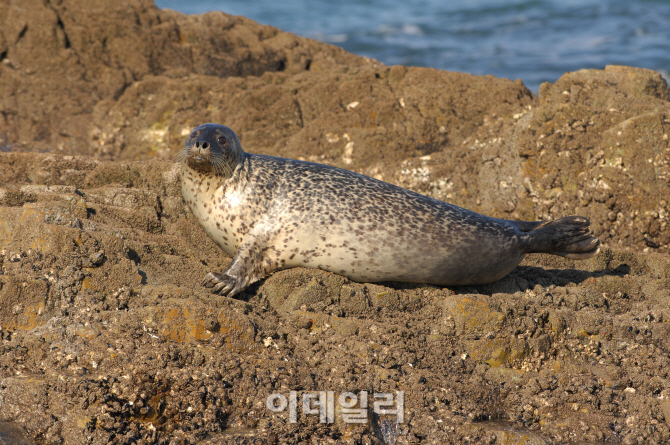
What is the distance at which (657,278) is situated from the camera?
5137mm

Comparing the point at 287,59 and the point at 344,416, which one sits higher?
the point at 287,59

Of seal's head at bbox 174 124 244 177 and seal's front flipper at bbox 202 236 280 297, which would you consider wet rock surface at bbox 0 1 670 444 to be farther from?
seal's head at bbox 174 124 244 177

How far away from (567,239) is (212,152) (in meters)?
2.99

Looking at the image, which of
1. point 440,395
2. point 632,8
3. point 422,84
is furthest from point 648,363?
point 632,8

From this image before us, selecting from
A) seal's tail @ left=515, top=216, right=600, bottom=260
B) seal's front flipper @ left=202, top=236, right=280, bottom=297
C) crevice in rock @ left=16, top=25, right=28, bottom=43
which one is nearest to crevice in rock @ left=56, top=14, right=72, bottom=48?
crevice in rock @ left=16, top=25, right=28, bottom=43

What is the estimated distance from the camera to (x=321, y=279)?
4.28 metres

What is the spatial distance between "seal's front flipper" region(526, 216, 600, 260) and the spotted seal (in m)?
0.06

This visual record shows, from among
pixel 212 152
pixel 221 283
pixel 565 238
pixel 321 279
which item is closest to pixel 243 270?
pixel 221 283

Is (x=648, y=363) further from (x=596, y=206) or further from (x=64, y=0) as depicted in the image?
(x=64, y=0)

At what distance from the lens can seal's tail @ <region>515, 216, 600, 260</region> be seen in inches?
202

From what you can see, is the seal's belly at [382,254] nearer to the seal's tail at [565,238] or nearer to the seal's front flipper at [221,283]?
the seal's front flipper at [221,283]

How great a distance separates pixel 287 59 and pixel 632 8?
19.7 metres

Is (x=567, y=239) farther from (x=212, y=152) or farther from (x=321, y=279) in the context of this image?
(x=212, y=152)

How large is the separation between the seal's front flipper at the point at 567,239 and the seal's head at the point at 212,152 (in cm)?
250
